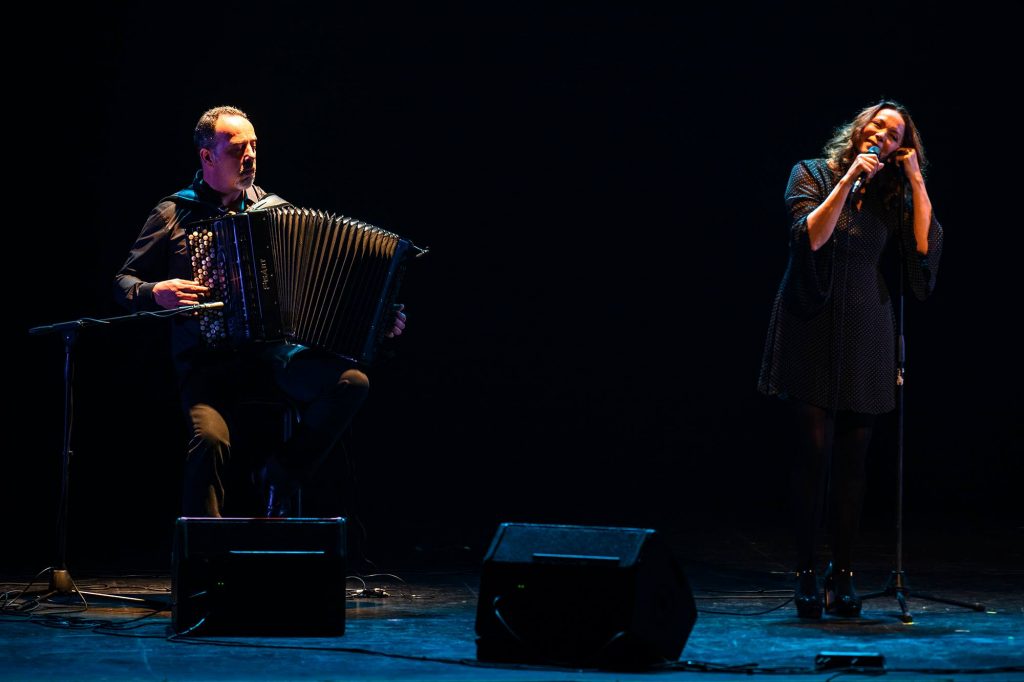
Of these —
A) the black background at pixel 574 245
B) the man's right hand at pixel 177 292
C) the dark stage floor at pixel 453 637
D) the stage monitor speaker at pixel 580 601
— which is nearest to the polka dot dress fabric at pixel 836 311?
the dark stage floor at pixel 453 637

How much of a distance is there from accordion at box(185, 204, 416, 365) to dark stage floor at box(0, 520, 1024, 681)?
30.3 inches

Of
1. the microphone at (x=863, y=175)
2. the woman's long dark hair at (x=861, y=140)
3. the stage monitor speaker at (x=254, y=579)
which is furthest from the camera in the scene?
the woman's long dark hair at (x=861, y=140)

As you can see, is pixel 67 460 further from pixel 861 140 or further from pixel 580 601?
pixel 861 140

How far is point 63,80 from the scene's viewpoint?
5.21 m

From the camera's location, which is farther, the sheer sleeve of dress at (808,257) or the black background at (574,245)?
the black background at (574,245)

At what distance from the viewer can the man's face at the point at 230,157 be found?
3.98 metres

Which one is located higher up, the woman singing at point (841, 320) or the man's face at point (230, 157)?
the man's face at point (230, 157)

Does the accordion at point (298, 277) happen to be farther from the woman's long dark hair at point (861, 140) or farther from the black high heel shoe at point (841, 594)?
the black high heel shoe at point (841, 594)

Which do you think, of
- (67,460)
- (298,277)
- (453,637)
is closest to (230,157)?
(298,277)

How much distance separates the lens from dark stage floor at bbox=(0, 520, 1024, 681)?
286 cm

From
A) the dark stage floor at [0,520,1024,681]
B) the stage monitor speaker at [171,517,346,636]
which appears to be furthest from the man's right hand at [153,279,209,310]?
the dark stage floor at [0,520,1024,681]

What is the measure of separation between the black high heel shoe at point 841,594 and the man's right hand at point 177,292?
187cm

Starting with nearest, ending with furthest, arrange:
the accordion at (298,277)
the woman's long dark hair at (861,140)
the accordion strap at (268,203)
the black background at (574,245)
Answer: the woman's long dark hair at (861,140) < the accordion at (298,277) < the accordion strap at (268,203) < the black background at (574,245)

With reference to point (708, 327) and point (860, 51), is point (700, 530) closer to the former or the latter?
point (708, 327)
